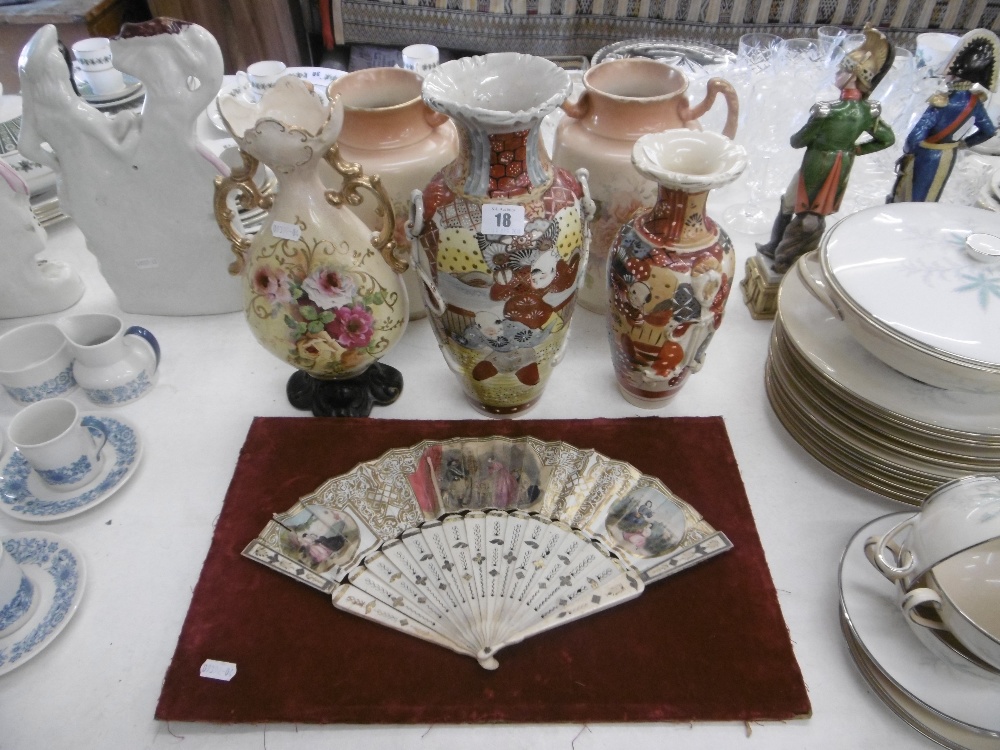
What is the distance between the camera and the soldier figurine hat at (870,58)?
39.5 inches

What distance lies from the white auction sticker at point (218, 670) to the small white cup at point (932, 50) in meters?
1.90

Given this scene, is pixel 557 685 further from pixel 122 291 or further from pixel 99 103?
pixel 99 103

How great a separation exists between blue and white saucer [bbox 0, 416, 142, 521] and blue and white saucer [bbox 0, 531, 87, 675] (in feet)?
0.18

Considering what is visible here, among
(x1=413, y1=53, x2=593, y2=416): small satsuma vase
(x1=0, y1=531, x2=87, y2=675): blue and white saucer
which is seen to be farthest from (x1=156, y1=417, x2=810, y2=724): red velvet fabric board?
(x1=413, y1=53, x2=593, y2=416): small satsuma vase

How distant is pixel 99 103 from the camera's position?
1521 millimetres

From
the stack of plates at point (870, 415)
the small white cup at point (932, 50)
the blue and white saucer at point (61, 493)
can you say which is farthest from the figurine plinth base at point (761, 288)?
the blue and white saucer at point (61, 493)

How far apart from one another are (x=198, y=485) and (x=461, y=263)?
1.82ft

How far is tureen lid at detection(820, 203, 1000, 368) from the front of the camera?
0.82 metres

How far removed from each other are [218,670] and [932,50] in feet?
6.67

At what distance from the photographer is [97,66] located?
5.01 ft

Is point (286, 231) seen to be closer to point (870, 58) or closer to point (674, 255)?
point (674, 255)

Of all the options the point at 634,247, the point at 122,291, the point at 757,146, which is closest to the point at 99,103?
the point at 122,291

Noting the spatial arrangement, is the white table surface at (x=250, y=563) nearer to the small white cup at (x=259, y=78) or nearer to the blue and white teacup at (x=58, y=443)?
the blue and white teacup at (x=58, y=443)

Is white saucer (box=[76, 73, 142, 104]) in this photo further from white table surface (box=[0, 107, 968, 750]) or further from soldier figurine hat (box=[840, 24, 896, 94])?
soldier figurine hat (box=[840, 24, 896, 94])
